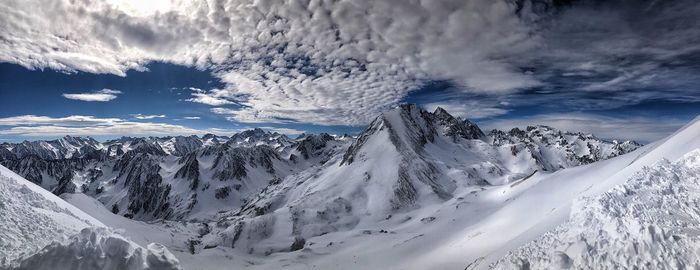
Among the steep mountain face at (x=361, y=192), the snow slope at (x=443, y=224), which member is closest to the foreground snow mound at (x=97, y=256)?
the snow slope at (x=443, y=224)

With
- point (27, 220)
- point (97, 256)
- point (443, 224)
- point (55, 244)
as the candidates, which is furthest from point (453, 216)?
point (27, 220)

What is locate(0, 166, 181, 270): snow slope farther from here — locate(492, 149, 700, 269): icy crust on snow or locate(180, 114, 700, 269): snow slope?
locate(180, 114, 700, 269): snow slope

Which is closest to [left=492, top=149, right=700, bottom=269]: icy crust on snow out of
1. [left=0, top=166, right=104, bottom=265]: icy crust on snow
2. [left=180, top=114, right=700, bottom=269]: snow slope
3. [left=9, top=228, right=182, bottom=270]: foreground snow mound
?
[left=180, top=114, right=700, bottom=269]: snow slope

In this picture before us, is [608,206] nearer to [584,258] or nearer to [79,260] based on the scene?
[584,258]

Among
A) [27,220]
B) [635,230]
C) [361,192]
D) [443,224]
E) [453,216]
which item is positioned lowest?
[361,192]

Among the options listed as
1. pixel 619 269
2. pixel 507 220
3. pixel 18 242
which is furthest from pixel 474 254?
pixel 18 242

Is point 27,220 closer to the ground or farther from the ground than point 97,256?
farther from the ground

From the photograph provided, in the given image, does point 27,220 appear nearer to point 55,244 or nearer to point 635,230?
point 55,244
